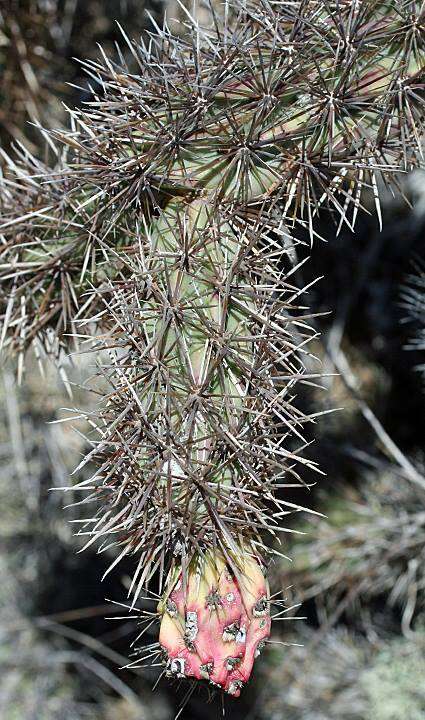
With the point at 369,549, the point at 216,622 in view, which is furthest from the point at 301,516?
the point at 216,622

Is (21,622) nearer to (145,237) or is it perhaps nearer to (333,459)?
(333,459)

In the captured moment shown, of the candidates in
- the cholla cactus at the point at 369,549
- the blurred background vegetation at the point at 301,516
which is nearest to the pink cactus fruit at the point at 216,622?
the blurred background vegetation at the point at 301,516

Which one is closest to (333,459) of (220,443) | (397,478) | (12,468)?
(397,478)

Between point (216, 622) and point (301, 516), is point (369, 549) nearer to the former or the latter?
point (301, 516)

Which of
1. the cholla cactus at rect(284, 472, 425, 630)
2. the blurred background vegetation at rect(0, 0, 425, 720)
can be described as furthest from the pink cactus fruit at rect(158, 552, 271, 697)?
the cholla cactus at rect(284, 472, 425, 630)

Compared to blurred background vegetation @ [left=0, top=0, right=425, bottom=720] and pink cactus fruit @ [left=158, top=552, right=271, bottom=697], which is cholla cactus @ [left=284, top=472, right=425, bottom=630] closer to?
blurred background vegetation @ [left=0, top=0, right=425, bottom=720]

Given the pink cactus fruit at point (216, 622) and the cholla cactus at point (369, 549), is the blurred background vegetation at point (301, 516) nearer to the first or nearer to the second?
the cholla cactus at point (369, 549)
